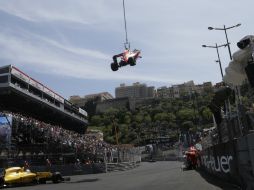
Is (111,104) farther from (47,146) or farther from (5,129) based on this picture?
(5,129)

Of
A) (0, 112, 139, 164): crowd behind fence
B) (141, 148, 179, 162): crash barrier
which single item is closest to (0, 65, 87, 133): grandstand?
(0, 112, 139, 164): crowd behind fence

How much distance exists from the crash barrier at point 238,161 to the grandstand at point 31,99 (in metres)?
41.6

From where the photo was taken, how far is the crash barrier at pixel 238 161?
9352 millimetres

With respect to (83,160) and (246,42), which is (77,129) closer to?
(83,160)

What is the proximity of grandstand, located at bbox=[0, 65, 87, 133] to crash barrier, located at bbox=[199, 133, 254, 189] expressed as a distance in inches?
1639

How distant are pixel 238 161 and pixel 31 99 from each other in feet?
164

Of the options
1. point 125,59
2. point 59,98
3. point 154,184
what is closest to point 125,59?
point 125,59

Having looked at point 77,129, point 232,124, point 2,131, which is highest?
point 77,129

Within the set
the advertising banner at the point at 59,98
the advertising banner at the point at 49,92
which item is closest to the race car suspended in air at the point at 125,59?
the advertising banner at the point at 49,92

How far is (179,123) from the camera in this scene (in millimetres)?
133000

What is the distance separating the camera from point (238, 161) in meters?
10.6

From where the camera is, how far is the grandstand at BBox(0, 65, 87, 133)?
5281 cm

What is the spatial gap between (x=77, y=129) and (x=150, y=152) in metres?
17.0

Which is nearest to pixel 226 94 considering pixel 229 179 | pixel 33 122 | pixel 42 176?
pixel 229 179
